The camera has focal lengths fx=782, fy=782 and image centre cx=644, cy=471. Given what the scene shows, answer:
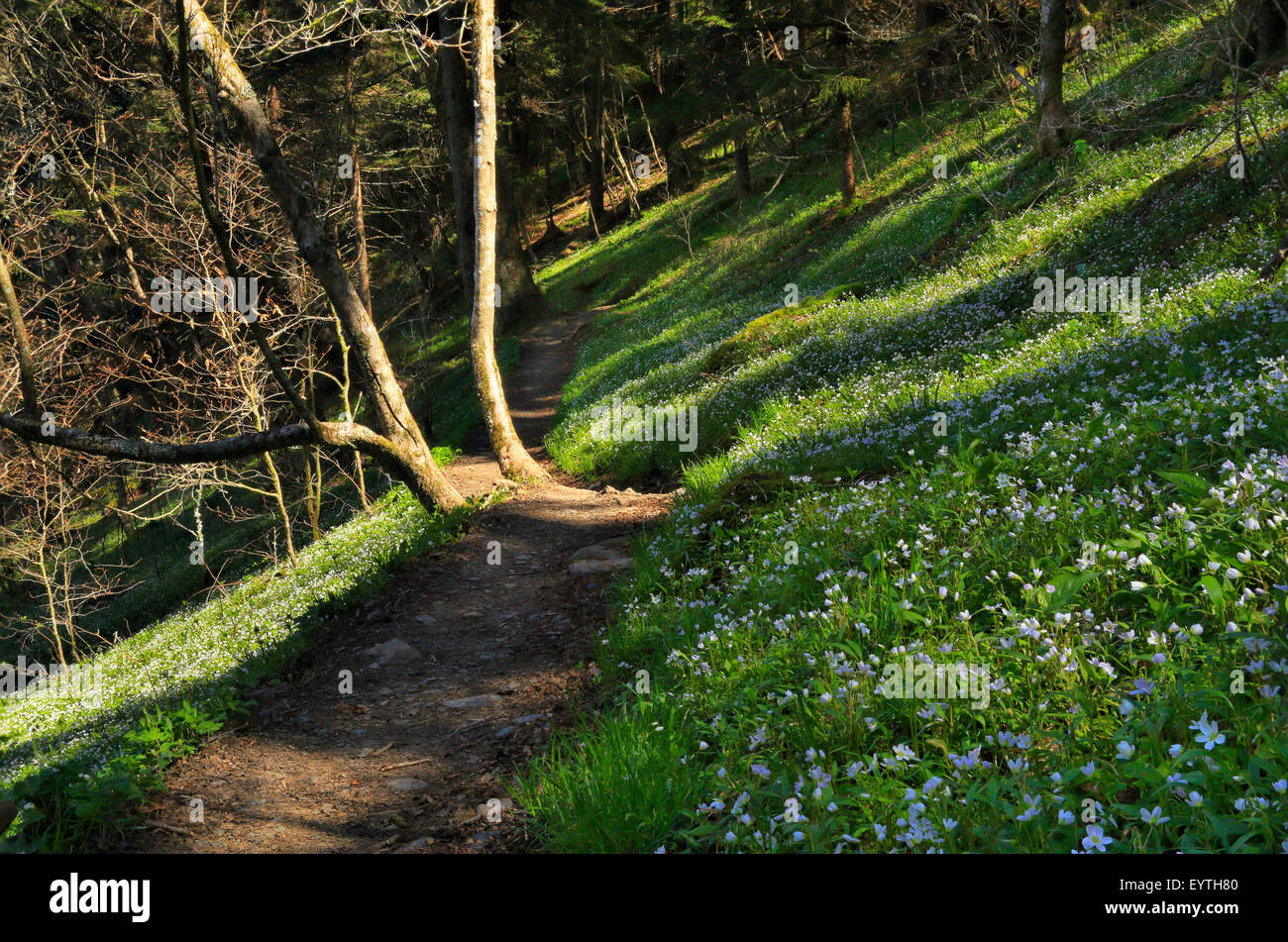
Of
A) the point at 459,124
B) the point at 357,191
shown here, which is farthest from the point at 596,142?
the point at 357,191

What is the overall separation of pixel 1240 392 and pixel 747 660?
129 inches

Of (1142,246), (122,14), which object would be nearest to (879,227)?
(1142,246)

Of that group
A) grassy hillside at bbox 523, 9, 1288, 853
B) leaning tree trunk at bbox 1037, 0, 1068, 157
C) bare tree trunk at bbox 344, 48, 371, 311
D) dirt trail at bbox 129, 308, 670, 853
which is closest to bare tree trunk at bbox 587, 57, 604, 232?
bare tree trunk at bbox 344, 48, 371, 311

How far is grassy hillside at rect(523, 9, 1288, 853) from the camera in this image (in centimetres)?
272

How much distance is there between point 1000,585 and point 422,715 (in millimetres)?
4107

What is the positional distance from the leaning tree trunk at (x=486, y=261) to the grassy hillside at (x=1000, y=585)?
3.24 metres

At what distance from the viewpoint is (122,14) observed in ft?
56.2

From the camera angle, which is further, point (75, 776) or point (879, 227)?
point (879, 227)

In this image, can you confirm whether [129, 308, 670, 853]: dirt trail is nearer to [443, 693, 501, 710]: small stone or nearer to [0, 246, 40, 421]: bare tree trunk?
[443, 693, 501, 710]: small stone

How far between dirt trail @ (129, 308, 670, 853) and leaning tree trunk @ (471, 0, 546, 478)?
7.27ft

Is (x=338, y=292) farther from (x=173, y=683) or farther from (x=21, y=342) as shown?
(x=173, y=683)

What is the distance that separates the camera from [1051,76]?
45.0ft
